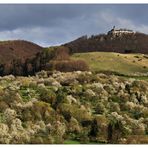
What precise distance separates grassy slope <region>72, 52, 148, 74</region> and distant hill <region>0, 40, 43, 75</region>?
314cm

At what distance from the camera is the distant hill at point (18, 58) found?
4054 centimetres

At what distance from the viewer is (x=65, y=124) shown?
2317cm

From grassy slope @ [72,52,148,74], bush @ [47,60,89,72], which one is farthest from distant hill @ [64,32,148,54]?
bush @ [47,60,89,72]

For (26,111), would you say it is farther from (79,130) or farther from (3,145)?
(3,145)

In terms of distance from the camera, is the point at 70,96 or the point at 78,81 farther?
the point at 78,81

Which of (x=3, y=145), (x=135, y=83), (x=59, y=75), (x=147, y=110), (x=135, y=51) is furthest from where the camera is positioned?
(x=135, y=51)

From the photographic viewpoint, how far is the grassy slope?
1612 inches

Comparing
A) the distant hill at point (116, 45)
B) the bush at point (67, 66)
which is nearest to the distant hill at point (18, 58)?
the bush at point (67, 66)

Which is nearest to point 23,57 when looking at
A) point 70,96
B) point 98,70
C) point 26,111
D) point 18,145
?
point 98,70

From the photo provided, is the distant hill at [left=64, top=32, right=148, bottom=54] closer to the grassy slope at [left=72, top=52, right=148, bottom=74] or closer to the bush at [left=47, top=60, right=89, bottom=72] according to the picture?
the grassy slope at [left=72, top=52, right=148, bottom=74]

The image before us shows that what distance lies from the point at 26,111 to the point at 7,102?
1.70 metres

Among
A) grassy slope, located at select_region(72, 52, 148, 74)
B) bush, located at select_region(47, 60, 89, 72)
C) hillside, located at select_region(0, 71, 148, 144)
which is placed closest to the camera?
hillside, located at select_region(0, 71, 148, 144)

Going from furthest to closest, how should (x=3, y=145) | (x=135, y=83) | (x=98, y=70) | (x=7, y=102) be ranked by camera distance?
(x=98, y=70)
(x=135, y=83)
(x=7, y=102)
(x=3, y=145)

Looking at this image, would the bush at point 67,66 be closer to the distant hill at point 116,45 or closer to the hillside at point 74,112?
the distant hill at point 116,45
